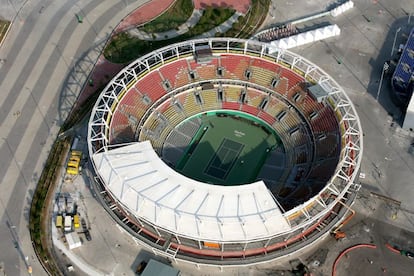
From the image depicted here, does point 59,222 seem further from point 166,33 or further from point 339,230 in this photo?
point 166,33

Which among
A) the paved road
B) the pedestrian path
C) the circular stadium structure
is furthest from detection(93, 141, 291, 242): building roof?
the pedestrian path

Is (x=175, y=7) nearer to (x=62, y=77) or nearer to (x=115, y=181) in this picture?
(x=62, y=77)

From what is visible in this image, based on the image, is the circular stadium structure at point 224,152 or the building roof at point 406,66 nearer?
the circular stadium structure at point 224,152

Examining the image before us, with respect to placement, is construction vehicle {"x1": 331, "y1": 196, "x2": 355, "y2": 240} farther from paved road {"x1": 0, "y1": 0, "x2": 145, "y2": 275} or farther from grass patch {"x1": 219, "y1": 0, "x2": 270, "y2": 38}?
grass patch {"x1": 219, "y1": 0, "x2": 270, "y2": 38}

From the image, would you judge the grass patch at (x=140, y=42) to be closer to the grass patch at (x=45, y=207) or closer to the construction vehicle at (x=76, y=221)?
the grass patch at (x=45, y=207)

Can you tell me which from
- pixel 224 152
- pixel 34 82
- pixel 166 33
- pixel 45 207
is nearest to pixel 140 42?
pixel 166 33

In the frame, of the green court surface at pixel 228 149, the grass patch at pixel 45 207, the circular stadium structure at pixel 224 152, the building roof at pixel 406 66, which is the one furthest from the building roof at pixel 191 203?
the building roof at pixel 406 66
